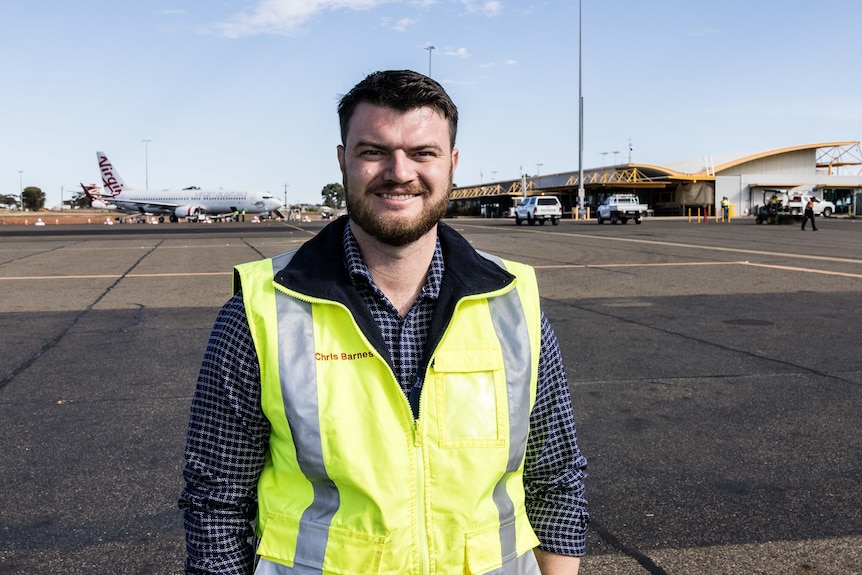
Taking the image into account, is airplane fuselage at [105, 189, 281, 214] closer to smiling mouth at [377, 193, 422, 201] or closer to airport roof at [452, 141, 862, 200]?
airport roof at [452, 141, 862, 200]

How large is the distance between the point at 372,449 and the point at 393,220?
0.59m

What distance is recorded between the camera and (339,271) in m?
2.10

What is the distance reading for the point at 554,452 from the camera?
2.21m

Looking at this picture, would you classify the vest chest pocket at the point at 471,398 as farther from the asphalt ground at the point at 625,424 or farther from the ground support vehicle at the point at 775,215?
the ground support vehicle at the point at 775,215

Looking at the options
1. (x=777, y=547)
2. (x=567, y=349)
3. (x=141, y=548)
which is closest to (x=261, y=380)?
(x=141, y=548)

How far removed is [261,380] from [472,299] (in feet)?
1.87

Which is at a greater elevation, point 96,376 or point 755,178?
point 755,178

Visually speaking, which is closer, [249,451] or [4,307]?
[249,451]

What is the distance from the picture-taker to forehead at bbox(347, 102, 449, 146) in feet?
6.74

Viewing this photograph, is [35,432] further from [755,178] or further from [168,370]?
[755,178]

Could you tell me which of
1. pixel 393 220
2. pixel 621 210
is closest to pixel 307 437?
pixel 393 220

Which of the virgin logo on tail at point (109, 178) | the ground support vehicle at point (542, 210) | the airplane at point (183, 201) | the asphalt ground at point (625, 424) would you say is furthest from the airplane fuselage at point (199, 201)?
the asphalt ground at point (625, 424)

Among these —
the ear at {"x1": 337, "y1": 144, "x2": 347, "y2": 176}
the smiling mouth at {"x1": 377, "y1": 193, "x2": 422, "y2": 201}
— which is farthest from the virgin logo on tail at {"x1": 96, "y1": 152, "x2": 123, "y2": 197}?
the smiling mouth at {"x1": 377, "y1": 193, "x2": 422, "y2": 201}

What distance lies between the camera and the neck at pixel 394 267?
2148 millimetres
